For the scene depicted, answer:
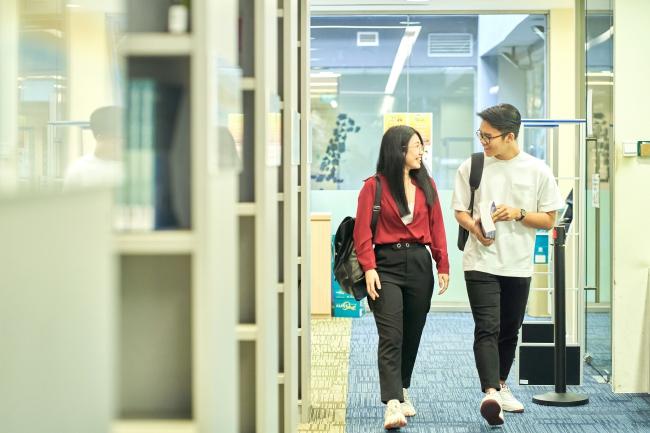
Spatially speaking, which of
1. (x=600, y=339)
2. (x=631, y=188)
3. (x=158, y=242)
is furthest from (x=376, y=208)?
(x=158, y=242)

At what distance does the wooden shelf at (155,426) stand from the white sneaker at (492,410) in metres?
2.88

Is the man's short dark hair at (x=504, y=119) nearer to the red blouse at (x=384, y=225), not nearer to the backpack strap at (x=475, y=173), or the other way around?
the backpack strap at (x=475, y=173)

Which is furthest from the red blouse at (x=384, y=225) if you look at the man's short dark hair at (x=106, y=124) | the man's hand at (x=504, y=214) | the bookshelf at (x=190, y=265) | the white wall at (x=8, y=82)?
the white wall at (x=8, y=82)

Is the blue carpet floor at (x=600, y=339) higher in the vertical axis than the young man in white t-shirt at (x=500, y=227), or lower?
lower

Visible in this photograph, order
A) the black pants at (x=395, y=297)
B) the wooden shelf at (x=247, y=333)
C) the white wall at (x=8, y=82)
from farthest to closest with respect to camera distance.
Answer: the white wall at (x=8, y=82)
the black pants at (x=395, y=297)
the wooden shelf at (x=247, y=333)

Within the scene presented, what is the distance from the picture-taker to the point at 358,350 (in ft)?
22.9

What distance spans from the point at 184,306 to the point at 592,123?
4.46m

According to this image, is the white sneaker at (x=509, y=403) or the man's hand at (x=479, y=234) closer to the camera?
the man's hand at (x=479, y=234)

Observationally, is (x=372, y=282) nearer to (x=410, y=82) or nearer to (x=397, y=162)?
(x=397, y=162)

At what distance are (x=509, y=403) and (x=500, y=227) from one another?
37.2 inches

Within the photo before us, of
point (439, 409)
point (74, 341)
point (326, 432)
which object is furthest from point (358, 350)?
point (74, 341)

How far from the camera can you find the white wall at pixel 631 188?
17.5 ft

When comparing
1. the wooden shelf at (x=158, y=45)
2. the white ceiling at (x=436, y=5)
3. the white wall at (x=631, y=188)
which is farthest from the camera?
the white ceiling at (x=436, y=5)

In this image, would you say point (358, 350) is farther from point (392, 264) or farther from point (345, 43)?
point (345, 43)
